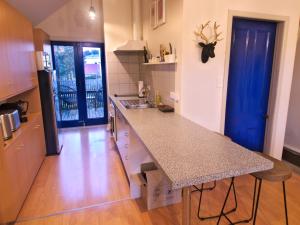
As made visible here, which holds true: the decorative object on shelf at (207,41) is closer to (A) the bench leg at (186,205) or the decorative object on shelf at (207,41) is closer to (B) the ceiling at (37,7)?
(A) the bench leg at (186,205)

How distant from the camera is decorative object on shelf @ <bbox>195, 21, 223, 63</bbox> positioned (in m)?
2.28

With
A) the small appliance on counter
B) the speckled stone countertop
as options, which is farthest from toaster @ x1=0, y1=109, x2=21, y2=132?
the speckled stone countertop

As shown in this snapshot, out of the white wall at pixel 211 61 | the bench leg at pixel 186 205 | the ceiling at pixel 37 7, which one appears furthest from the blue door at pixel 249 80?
the ceiling at pixel 37 7

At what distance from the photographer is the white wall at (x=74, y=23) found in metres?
4.49

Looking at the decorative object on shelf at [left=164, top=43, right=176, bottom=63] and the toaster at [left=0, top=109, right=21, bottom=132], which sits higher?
the decorative object on shelf at [left=164, top=43, right=176, bottom=63]

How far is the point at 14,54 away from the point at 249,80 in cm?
293

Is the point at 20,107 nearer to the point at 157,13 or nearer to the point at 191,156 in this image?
the point at 157,13

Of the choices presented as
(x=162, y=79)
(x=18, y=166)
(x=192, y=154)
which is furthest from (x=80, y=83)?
(x=192, y=154)

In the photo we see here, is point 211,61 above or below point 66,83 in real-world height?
above

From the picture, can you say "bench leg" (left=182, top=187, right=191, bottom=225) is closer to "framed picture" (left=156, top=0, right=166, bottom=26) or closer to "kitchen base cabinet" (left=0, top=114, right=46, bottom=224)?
"kitchen base cabinet" (left=0, top=114, right=46, bottom=224)

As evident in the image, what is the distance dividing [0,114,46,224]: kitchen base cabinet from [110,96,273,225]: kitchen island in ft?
4.12

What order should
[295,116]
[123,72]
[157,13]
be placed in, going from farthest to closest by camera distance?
[123,72] → [295,116] → [157,13]

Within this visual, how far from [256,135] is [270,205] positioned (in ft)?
3.50

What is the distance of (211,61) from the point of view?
7.89 ft
